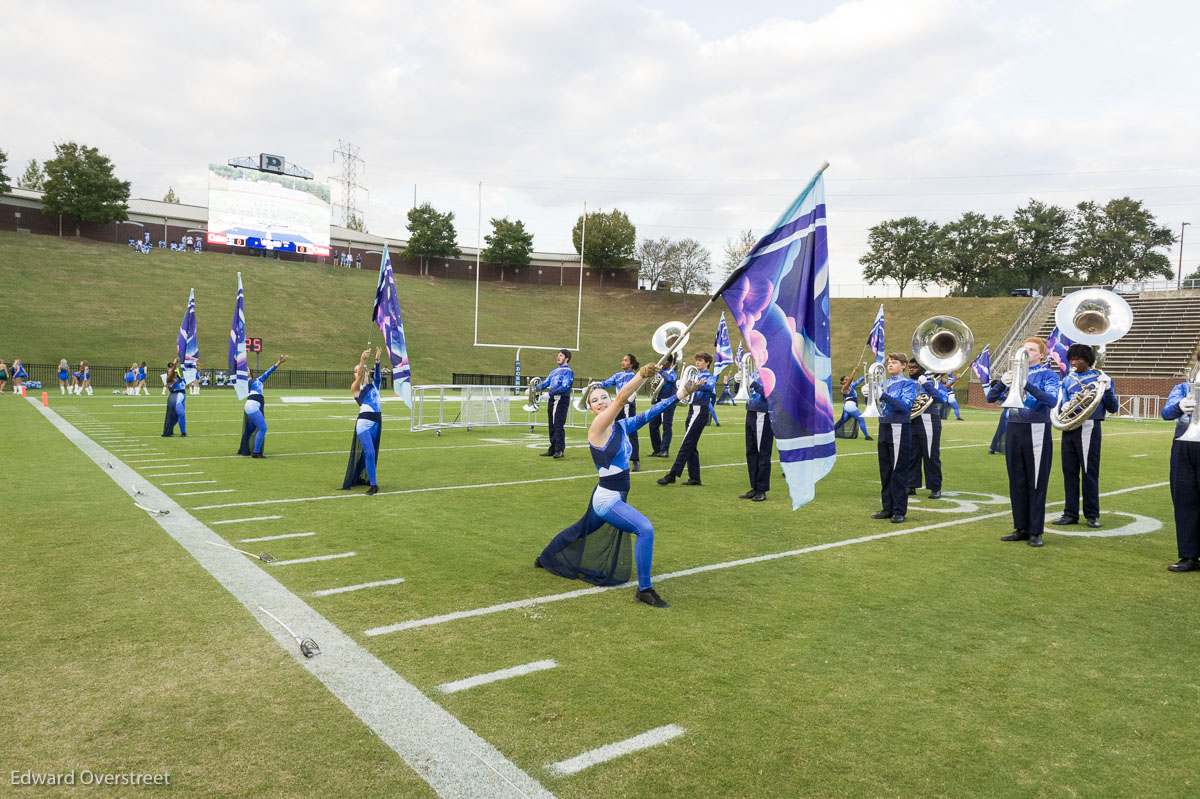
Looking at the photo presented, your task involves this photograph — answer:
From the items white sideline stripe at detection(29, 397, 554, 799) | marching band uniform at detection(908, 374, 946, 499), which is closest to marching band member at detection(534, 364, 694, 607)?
white sideline stripe at detection(29, 397, 554, 799)

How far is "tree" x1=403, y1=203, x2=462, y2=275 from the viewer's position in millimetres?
70188

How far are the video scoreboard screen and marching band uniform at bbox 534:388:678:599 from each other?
187 ft

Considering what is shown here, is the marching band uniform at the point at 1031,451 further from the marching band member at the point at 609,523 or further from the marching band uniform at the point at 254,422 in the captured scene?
the marching band uniform at the point at 254,422

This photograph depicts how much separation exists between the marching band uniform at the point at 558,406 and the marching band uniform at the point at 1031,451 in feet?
26.0

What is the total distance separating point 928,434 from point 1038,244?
211 ft

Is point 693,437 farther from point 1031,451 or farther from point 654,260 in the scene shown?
point 654,260

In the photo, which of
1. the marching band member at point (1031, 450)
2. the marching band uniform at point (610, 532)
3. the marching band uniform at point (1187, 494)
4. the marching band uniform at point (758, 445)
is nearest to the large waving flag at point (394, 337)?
the marching band uniform at point (758, 445)

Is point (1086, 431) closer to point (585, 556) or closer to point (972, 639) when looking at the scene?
point (972, 639)

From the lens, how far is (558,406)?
14.1 m

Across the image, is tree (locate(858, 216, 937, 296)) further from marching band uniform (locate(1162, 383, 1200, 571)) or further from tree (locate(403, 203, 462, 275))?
marching band uniform (locate(1162, 383, 1200, 571))

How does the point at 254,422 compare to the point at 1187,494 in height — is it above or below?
below

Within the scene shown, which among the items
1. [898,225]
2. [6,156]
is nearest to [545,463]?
[6,156]

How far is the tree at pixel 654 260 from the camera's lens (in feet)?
253

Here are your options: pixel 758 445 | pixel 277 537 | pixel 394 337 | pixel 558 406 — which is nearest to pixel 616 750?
pixel 277 537
